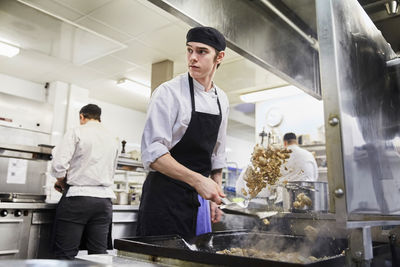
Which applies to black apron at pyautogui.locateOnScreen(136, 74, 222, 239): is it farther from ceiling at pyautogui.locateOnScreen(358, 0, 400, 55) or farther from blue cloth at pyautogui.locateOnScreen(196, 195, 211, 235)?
ceiling at pyautogui.locateOnScreen(358, 0, 400, 55)

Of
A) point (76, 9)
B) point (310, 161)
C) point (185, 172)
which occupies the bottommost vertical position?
point (185, 172)

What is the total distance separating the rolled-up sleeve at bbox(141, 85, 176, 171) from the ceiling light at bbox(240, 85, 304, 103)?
15.6ft

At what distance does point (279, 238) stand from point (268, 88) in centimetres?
509

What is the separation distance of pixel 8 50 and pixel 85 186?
2.91 meters

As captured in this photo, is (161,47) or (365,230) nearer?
(365,230)

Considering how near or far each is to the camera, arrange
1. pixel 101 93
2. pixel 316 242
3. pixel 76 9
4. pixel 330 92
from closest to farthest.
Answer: pixel 330 92, pixel 316 242, pixel 76 9, pixel 101 93

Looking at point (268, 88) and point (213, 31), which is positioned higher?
point (268, 88)

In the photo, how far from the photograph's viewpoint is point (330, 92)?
681 mm

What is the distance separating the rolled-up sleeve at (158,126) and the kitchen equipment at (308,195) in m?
0.68

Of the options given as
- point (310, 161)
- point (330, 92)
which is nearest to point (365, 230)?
point (330, 92)

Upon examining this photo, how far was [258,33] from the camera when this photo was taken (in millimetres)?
1653

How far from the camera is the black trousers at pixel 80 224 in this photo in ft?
9.03

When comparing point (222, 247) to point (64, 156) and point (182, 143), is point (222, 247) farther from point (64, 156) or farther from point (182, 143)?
point (64, 156)

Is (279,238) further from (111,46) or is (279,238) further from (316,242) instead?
(111,46)
